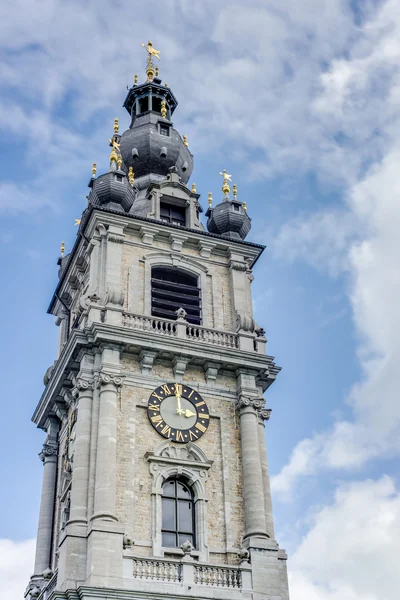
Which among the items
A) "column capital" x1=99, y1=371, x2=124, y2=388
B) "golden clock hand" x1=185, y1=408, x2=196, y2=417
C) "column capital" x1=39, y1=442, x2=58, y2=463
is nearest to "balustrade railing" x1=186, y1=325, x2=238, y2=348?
"golden clock hand" x1=185, y1=408, x2=196, y2=417

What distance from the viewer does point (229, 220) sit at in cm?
3653

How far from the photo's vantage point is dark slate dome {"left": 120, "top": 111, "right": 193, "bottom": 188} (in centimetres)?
3972

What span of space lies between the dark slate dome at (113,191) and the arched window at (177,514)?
11.5 meters

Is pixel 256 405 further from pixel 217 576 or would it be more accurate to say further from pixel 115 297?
pixel 217 576

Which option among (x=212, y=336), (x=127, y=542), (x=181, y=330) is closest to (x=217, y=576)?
(x=127, y=542)

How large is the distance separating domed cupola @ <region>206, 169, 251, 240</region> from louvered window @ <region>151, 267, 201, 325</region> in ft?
8.98

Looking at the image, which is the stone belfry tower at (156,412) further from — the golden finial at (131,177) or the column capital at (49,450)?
the golden finial at (131,177)

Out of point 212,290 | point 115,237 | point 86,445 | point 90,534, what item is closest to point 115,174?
point 115,237

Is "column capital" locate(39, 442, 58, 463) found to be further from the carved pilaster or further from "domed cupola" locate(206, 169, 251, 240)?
"domed cupola" locate(206, 169, 251, 240)

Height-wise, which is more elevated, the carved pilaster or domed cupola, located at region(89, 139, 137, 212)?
domed cupola, located at region(89, 139, 137, 212)

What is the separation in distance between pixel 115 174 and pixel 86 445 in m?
12.0

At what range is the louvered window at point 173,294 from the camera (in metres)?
33.1

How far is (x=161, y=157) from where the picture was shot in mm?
39781

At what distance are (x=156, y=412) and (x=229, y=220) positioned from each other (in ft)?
33.5
